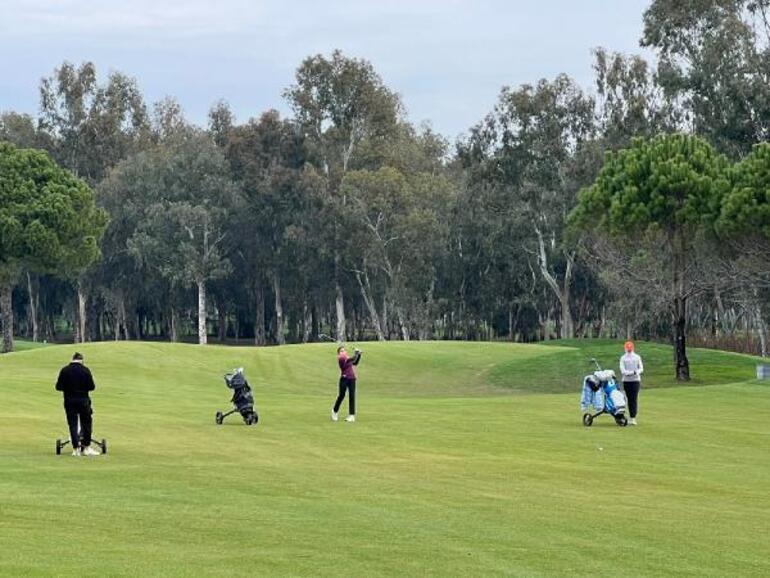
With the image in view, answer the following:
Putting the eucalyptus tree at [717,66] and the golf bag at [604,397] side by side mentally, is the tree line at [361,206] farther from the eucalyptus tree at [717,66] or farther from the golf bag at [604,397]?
the golf bag at [604,397]

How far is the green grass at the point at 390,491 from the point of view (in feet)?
46.0

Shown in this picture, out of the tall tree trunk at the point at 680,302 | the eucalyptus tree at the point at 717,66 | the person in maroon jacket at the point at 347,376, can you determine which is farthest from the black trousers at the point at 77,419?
the eucalyptus tree at the point at 717,66

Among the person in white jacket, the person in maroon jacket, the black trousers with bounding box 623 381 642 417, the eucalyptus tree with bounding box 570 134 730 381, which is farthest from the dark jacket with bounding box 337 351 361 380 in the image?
the eucalyptus tree with bounding box 570 134 730 381

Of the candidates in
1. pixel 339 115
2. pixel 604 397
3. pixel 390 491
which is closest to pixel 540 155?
pixel 339 115

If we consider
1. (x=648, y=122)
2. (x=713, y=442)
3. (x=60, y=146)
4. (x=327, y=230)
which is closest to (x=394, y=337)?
(x=327, y=230)

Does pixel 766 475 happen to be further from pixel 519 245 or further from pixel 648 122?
pixel 519 245

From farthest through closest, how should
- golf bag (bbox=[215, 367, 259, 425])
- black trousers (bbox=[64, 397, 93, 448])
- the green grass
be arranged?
golf bag (bbox=[215, 367, 259, 425]) → black trousers (bbox=[64, 397, 93, 448]) → the green grass

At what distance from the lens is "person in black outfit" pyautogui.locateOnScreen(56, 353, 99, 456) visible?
966 inches

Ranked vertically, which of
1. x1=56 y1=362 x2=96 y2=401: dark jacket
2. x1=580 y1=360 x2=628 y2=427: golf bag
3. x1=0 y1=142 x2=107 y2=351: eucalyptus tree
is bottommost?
x1=580 y1=360 x2=628 y2=427: golf bag

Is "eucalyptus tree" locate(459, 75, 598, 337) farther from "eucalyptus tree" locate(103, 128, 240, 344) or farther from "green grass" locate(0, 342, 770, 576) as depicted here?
"green grass" locate(0, 342, 770, 576)

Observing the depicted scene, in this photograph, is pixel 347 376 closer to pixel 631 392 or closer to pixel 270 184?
pixel 631 392

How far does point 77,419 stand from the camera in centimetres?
2467

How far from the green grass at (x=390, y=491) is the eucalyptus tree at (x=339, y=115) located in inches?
2626

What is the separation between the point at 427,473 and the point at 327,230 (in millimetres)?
84589
